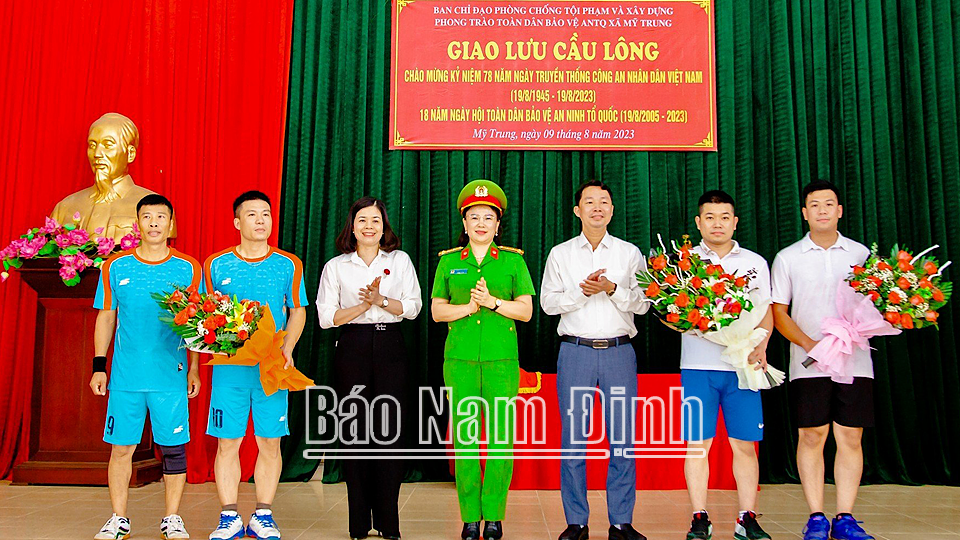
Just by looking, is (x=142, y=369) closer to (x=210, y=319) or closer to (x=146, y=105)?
(x=210, y=319)

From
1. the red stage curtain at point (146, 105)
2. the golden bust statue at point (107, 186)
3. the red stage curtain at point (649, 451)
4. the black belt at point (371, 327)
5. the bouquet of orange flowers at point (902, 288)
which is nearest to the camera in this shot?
the bouquet of orange flowers at point (902, 288)

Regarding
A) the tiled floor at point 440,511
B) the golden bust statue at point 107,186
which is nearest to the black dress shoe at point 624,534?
the tiled floor at point 440,511

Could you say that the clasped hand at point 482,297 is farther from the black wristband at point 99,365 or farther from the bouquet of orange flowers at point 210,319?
the black wristband at point 99,365

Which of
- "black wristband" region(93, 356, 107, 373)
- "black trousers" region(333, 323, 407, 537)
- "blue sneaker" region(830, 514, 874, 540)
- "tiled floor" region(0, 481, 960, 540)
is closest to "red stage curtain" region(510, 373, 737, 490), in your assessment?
"tiled floor" region(0, 481, 960, 540)

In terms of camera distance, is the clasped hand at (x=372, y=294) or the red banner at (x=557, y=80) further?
the red banner at (x=557, y=80)

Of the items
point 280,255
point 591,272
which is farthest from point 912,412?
point 280,255

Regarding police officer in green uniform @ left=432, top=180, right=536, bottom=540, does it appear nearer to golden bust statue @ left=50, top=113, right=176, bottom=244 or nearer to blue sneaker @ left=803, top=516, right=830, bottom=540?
blue sneaker @ left=803, top=516, right=830, bottom=540

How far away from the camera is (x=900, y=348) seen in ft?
14.3

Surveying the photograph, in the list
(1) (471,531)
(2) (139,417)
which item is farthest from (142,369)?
(1) (471,531)

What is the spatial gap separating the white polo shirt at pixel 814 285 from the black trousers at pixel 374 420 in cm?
175

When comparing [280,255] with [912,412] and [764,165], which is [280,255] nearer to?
[764,165]

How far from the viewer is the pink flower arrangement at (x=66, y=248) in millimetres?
3916

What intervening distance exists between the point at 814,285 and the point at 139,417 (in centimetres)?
301

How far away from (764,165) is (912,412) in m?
1.81
